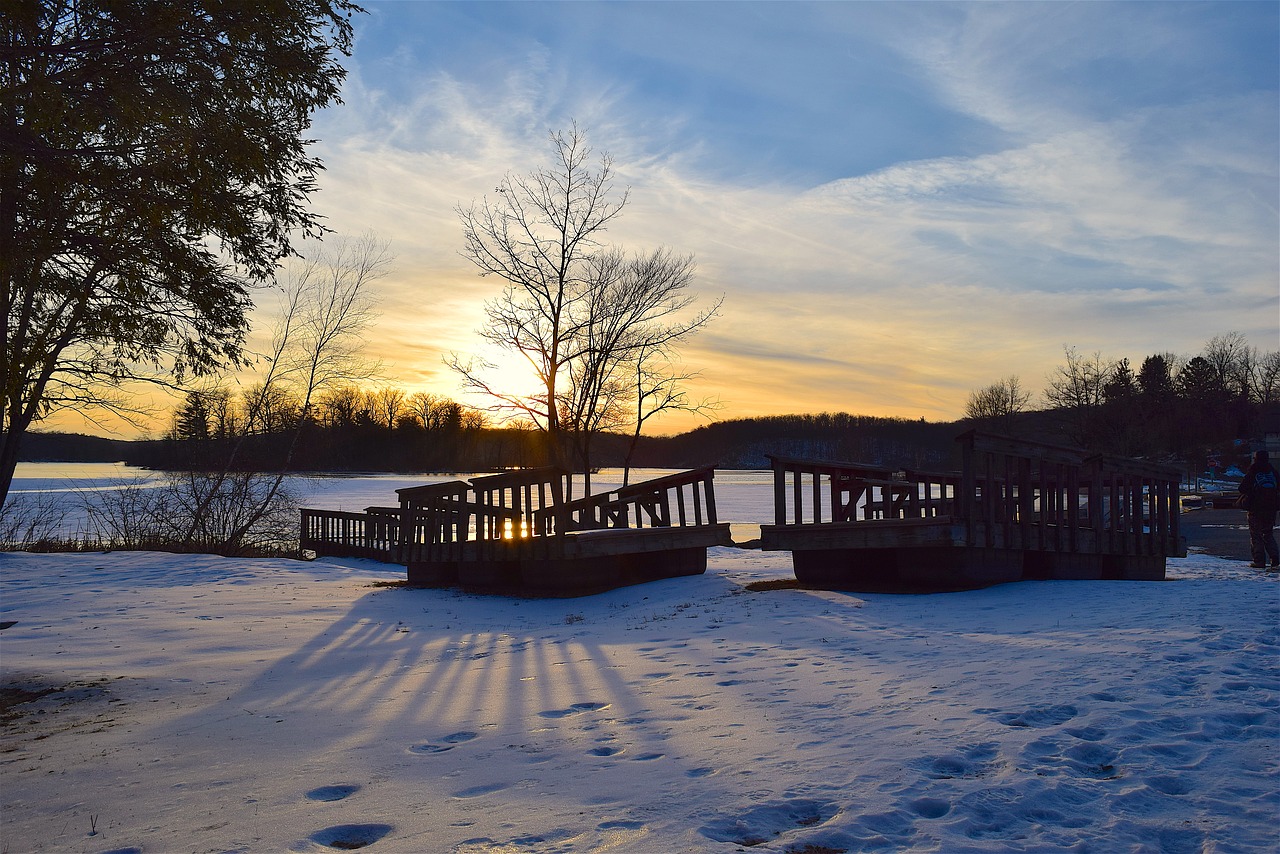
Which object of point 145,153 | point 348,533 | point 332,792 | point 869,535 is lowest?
point 332,792

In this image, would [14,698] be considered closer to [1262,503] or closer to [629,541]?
[629,541]

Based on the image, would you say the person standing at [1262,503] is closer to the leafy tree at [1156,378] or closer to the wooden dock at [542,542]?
the wooden dock at [542,542]

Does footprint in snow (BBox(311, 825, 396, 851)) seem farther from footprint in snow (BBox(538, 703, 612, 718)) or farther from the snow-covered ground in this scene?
footprint in snow (BBox(538, 703, 612, 718))

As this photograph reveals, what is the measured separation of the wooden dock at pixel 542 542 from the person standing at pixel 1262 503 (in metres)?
7.58

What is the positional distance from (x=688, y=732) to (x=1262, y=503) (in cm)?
1141

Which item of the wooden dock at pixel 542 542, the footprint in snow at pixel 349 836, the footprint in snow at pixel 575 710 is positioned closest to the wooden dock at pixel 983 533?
the wooden dock at pixel 542 542

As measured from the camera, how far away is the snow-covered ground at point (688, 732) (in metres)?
3.32

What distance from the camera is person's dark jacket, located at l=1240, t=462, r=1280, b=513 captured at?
11.9 m

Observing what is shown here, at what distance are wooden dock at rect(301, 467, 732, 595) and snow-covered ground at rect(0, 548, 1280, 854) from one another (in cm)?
330

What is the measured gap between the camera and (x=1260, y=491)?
39.2ft

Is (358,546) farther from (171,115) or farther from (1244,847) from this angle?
(1244,847)

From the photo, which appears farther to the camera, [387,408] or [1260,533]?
[387,408]

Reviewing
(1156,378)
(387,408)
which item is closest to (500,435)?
(387,408)

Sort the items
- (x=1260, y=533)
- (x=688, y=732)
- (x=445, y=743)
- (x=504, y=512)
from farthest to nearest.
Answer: (x=504, y=512)
(x=1260, y=533)
(x=445, y=743)
(x=688, y=732)
